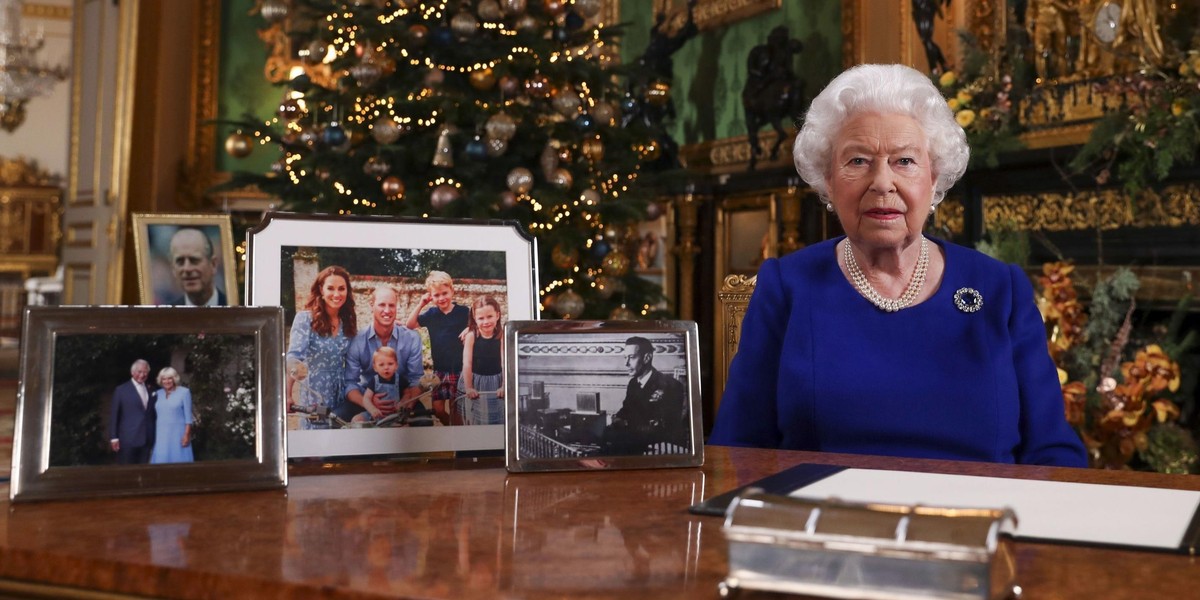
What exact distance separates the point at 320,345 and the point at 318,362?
18mm

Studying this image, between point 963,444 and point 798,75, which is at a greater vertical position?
point 798,75

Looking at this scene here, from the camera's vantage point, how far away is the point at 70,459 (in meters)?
1.03

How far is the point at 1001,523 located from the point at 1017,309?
113cm

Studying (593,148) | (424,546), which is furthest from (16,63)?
(424,546)

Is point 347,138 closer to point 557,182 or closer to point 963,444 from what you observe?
point 557,182

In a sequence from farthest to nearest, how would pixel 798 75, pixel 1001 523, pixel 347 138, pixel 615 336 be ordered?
pixel 798 75, pixel 347 138, pixel 615 336, pixel 1001 523

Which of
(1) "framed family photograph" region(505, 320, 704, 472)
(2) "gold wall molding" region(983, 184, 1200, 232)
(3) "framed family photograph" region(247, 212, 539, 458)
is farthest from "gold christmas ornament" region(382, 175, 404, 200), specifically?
(1) "framed family photograph" region(505, 320, 704, 472)

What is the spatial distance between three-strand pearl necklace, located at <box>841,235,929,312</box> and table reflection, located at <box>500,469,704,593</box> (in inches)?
24.7

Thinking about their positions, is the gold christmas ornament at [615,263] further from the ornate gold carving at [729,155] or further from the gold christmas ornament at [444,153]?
the ornate gold carving at [729,155]

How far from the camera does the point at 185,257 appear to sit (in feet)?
7.91

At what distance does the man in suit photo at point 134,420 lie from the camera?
1056 mm

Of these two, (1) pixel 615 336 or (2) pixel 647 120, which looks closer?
(1) pixel 615 336

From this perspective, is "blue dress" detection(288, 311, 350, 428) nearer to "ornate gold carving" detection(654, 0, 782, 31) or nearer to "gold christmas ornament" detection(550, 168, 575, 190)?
"gold christmas ornament" detection(550, 168, 575, 190)

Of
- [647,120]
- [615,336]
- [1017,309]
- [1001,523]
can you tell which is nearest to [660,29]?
[647,120]
